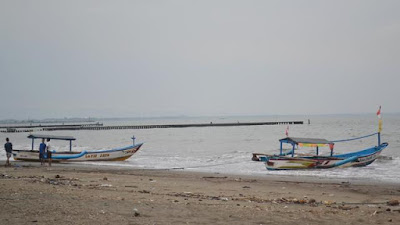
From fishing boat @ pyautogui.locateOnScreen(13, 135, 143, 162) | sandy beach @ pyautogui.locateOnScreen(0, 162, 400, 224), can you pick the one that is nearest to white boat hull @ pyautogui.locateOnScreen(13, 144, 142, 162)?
fishing boat @ pyautogui.locateOnScreen(13, 135, 143, 162)

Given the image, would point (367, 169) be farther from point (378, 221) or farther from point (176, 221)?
point (176, 221)

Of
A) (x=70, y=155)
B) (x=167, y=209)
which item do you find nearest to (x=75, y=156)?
(x=70, y=155)

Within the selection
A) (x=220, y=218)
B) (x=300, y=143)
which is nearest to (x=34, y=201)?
(x=220, y=218)

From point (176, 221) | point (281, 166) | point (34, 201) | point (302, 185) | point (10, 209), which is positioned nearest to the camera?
point (176, 221)

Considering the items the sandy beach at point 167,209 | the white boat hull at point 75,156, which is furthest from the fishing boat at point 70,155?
the sandy beach at point 167,209

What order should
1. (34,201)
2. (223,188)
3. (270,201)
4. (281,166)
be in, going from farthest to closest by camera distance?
(281,166) < (223,188) < (270,201) < (34,201)

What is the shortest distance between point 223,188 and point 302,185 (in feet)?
11.4

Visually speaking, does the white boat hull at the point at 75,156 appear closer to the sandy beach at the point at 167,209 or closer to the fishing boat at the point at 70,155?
the fishing boat at the point at 70,155

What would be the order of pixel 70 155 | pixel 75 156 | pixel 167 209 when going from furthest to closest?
pixel 70 155, pixel 75 156, pixel 167 209

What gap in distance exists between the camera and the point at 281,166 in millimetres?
21766

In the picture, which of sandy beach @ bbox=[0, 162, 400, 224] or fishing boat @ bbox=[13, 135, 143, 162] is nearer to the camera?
sandy beach @ bbox=[0, 162, 400, 224]

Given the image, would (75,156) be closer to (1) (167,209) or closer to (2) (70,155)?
(2) (70,155)

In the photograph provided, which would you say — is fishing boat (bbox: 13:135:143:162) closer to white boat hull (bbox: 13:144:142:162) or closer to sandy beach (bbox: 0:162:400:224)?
white boat hull (bbox: 13:144:142:162)

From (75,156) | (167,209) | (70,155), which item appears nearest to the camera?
(167,209)
